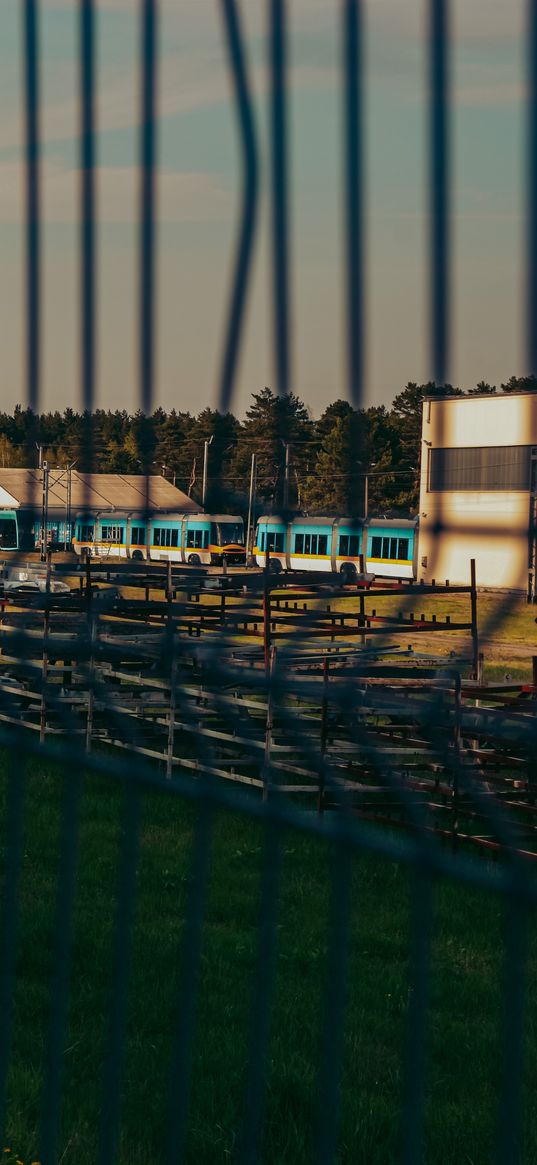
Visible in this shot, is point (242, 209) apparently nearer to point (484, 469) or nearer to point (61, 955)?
point (484, 469)

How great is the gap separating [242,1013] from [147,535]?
6135 mm

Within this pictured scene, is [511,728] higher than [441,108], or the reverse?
[441,108]

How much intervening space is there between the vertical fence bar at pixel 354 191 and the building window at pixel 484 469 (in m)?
0.16

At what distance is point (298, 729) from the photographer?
1.54 m

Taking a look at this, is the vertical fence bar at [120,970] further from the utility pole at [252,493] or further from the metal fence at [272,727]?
the utility pole at [252,493]

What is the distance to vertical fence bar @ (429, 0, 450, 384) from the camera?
4.25 feet

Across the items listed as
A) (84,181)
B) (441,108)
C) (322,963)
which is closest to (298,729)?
(441,108)

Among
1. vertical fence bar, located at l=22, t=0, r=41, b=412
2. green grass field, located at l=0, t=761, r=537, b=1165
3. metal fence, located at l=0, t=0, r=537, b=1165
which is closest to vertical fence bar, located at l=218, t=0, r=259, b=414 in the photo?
metal fence, located at l=0, t=0, r=537, b=1165

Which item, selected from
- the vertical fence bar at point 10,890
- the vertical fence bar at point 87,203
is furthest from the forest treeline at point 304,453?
the vertical fence bar at point 10,890

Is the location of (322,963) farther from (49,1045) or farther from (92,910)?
(49,1045)

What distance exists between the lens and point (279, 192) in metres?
1.49

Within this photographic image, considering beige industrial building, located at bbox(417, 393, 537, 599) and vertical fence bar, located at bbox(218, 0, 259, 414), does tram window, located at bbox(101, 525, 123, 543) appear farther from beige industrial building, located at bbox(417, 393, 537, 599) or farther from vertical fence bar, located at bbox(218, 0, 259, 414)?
beige industrial building, located at bbox(417, 393, 537, 599)

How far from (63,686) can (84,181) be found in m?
0.85

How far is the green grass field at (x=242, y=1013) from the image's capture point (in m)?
5.80
